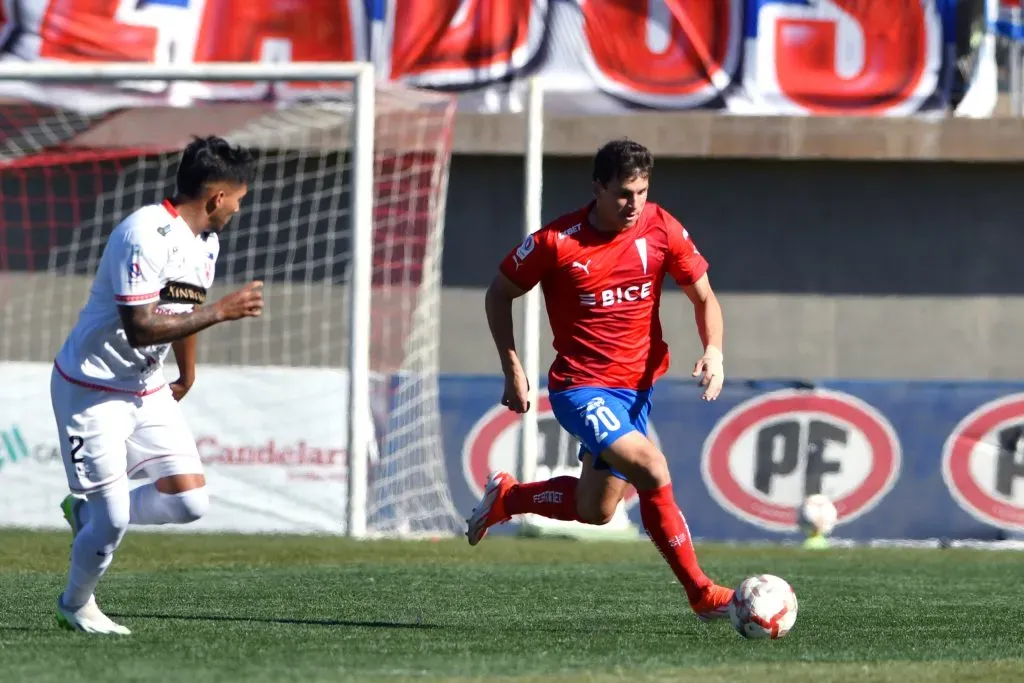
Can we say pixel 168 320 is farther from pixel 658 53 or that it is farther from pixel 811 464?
pixel 658 53

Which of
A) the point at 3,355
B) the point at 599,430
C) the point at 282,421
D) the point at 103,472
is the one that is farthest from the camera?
the point at 3,355

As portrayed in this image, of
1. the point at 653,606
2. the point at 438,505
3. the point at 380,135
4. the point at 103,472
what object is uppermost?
the point at 380,135

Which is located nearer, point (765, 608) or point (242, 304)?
point (242, 304)

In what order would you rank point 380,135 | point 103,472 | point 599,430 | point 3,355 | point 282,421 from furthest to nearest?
point 3,355
point 380,135
point 282,421
point 599,430
point 103,472

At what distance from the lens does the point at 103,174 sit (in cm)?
1727

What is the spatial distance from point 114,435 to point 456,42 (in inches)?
438

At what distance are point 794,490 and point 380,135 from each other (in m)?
4.62

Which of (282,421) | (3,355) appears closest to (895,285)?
(282,421)

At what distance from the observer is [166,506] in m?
7.12

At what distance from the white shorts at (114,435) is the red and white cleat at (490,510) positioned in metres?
1.66

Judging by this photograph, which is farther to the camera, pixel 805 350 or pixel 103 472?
pixel 805 350

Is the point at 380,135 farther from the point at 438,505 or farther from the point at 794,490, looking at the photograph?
the point at 794,490

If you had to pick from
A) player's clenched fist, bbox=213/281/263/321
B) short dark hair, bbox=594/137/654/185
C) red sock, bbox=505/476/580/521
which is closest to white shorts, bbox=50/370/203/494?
player's clenched fist, bbox=213/281/263/321

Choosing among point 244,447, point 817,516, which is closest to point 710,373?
point 817,516
